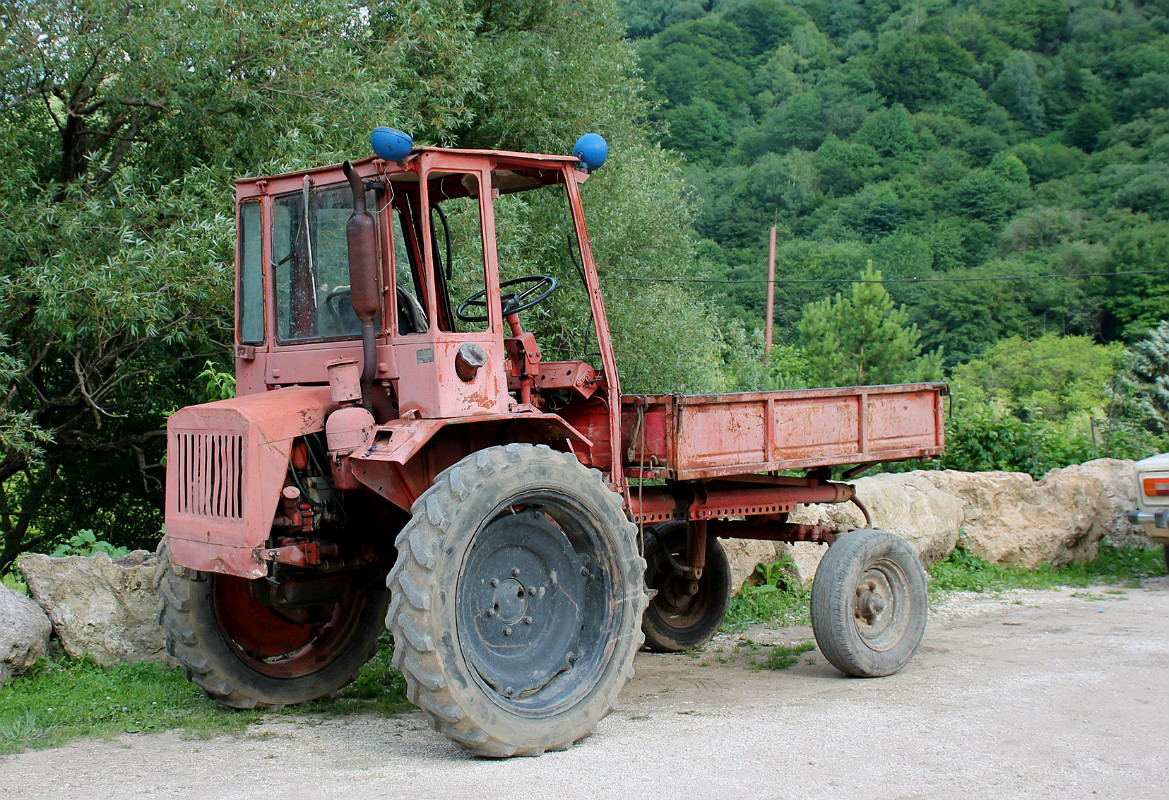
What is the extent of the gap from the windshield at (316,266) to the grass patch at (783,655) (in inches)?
141

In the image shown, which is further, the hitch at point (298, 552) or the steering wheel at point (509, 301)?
the steering wheel at point (509, 301)

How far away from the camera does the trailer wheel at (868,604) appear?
22.3 feet

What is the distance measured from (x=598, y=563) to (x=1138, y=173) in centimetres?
7292

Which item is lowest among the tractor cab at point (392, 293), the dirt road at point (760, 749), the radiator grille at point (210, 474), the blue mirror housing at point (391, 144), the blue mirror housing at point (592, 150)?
the dirt road at point (760, 749)

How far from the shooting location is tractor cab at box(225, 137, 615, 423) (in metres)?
5.39

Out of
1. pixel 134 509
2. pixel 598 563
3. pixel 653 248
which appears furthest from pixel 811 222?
pixel 598 563

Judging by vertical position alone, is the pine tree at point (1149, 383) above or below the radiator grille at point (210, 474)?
above

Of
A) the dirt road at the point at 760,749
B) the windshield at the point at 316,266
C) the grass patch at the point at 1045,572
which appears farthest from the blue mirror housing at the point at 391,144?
the grass patch at the point at 1045,572

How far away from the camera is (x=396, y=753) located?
523 centimetres

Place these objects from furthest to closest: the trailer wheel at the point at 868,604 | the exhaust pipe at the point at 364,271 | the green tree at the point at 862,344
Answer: the green tree at the point at 862,344 → the trailer wheel at the point at 868,604 → the exhaust pipe at the point at 364,271

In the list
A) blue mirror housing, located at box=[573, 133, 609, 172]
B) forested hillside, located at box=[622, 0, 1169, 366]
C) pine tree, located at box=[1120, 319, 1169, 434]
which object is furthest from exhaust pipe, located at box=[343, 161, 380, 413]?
forested hillside, located at box=[622, 0, 1169, 366]

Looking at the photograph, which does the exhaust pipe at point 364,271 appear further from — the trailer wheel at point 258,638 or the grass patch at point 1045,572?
the grass patch at point 1045,572

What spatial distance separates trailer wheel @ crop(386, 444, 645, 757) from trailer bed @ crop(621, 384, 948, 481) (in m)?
0.71

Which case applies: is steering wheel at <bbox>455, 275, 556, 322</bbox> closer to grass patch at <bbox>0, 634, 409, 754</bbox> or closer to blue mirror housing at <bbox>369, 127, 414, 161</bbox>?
blue mirror housing at <bbox>369, 127, 414, 161</bbox>
